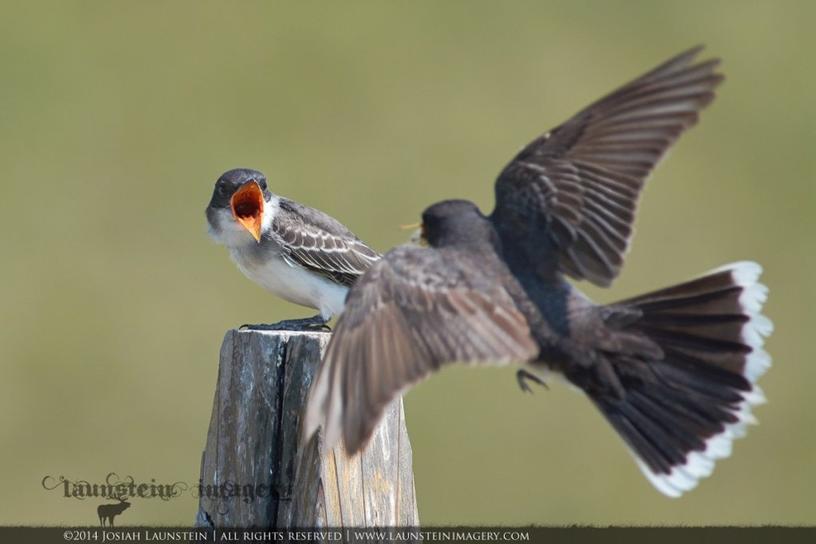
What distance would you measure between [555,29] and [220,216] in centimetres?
992

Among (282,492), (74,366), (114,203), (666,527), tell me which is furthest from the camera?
(114,203)

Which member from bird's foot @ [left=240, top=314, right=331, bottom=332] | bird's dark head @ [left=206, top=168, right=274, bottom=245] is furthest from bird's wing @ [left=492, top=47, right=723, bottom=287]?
bird's dark head @ [left=206, top=168, right=274, bottom=245]

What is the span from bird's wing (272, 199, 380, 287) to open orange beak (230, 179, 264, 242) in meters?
0.12

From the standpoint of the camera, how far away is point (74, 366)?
13.7 m

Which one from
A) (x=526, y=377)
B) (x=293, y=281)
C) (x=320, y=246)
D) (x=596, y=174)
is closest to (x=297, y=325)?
(x=293, y=281)

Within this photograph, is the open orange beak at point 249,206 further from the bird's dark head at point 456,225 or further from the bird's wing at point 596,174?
the bird's wing at point 596,174

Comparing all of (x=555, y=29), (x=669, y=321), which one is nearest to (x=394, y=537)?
(x=669, y=321)

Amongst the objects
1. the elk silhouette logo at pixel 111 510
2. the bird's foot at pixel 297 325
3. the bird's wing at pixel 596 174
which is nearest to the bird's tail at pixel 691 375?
the bird's wing at pixel 596 174

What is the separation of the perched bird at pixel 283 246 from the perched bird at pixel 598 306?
6.44 ft

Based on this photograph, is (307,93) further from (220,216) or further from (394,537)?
(394,537)

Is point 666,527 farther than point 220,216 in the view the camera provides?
Yes

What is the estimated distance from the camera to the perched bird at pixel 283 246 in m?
8.72

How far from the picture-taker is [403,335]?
6.20 m

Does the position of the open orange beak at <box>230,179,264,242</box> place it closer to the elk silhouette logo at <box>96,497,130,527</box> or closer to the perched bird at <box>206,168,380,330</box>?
the perched bird at <box>206,168,380,330</box>
